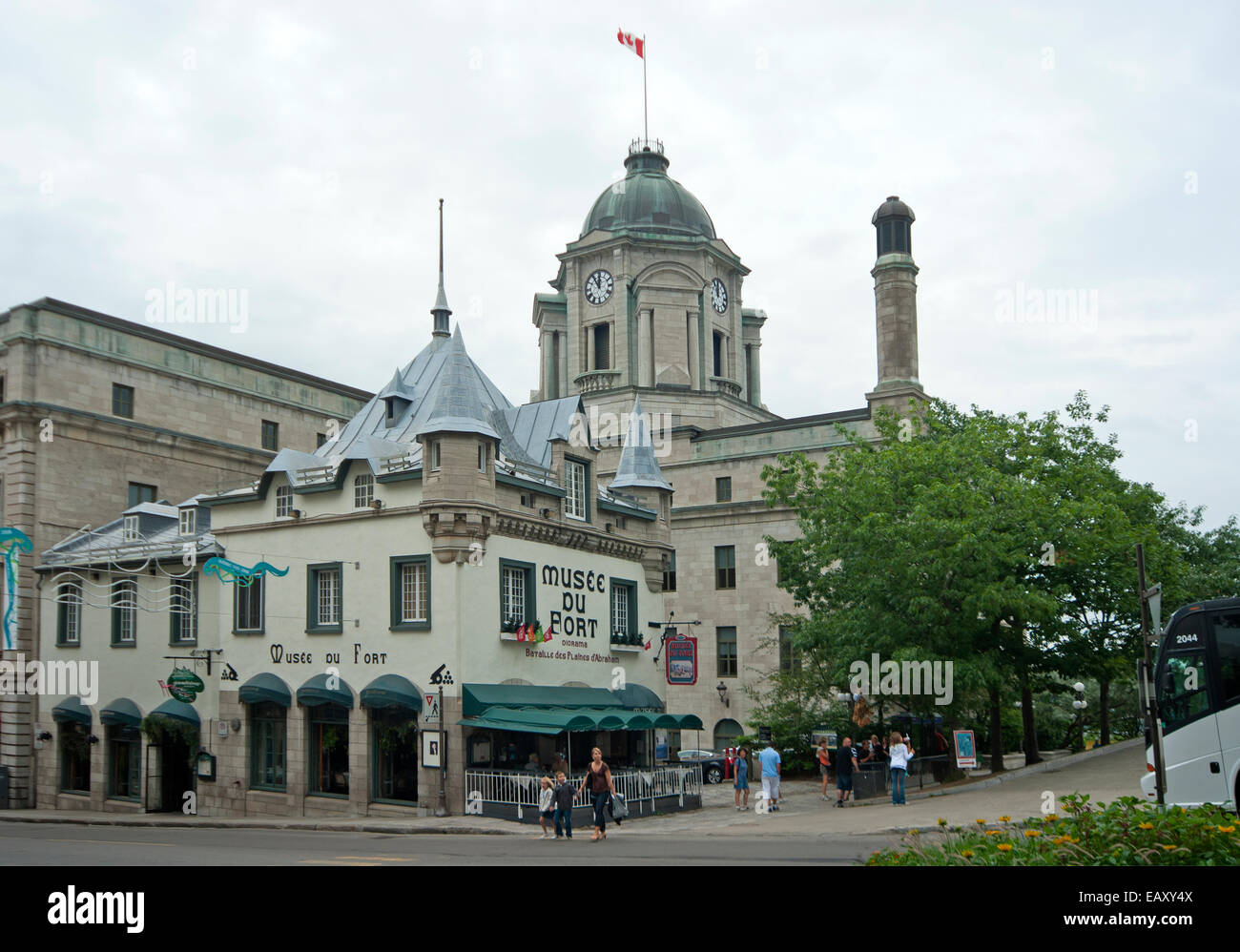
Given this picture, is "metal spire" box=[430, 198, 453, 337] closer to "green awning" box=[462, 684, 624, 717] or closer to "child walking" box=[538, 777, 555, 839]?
"green awning" box=[462, 684, 624, 717]

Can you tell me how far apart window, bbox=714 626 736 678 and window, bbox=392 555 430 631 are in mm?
23374

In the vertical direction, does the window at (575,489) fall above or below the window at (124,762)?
above

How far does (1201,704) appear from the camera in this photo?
18.7 metres


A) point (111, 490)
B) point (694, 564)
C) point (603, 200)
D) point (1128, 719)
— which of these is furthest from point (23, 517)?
point (1128, 719)

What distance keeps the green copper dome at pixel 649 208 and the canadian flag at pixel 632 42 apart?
528 cm

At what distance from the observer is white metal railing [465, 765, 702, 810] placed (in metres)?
26.5

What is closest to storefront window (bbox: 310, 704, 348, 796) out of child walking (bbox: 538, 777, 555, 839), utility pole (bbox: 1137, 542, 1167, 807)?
child walking (bbox: 538, 777, 555, 839)

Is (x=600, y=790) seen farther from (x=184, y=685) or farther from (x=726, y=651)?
(x=726, y=651)

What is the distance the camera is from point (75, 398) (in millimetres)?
39219

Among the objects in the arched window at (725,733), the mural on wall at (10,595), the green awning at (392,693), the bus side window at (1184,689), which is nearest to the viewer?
the bus side window at (1184,689)

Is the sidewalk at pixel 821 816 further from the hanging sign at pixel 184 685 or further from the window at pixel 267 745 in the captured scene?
the hanging sign at pixel 184 685

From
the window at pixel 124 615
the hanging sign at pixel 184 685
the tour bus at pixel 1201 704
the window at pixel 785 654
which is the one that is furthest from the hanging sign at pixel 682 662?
the window at pixel 124 615

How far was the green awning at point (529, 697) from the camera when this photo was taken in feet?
91.2
